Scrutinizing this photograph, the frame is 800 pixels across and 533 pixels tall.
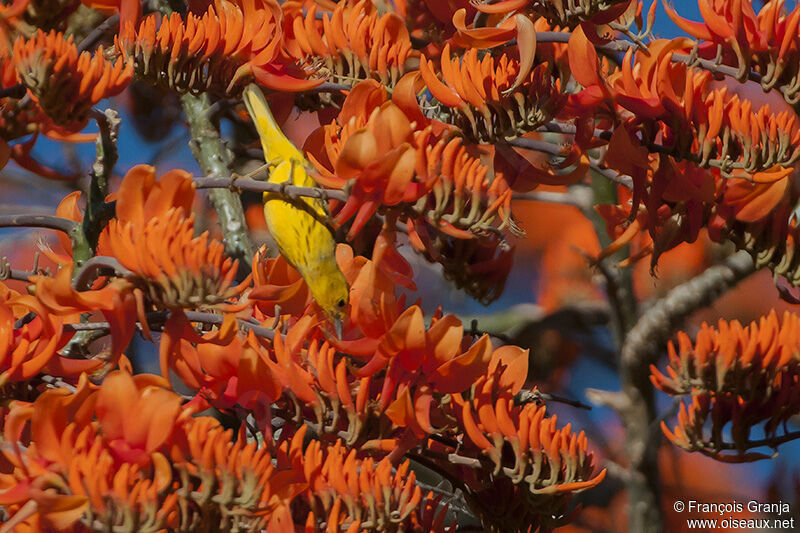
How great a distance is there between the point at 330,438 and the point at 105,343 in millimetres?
561

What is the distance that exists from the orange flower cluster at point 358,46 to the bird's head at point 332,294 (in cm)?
39

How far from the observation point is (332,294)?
2094 mm

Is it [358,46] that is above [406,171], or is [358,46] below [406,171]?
above

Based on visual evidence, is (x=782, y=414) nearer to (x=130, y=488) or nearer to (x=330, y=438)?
(x=330, y=438)

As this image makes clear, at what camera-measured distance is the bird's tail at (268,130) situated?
2244 mm

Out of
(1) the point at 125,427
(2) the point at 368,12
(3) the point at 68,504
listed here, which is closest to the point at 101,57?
(2) the point at 368,12

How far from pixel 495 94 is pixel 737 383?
1.20m

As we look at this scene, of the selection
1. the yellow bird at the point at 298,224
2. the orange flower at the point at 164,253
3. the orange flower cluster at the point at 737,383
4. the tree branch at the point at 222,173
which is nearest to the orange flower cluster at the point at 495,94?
the yellow bird at the point at 298,224

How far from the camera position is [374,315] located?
5.79 ft

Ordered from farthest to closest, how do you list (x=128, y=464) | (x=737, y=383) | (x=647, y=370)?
(x=647, y=370) → (x=737, y=383) → (x=128, y=464)

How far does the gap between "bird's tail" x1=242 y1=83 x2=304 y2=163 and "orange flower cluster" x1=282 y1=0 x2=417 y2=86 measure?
0.44ft

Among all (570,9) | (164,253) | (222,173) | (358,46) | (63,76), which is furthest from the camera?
(222,173)

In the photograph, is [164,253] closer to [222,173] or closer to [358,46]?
[358,46]

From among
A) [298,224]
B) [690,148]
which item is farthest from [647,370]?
[298,224]
